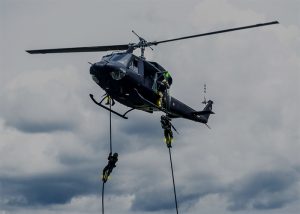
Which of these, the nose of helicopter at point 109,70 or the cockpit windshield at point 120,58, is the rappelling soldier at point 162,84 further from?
the nose of helicopter at point 109,70

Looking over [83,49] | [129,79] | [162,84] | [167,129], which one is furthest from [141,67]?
[167,129]

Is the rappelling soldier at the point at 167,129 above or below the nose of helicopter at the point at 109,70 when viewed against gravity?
below

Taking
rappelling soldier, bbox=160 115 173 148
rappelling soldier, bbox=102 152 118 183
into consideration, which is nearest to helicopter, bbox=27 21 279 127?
rappelling soldier, bbox=160 115 173 148

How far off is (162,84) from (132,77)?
10.7 ft

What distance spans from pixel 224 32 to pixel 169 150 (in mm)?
7462

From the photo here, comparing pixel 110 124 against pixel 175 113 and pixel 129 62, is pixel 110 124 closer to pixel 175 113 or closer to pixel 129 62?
pixel 129 62

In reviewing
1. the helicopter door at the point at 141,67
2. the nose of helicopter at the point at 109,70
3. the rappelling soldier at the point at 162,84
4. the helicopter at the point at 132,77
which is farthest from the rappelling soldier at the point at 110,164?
the helicopter door at the point at 141,67

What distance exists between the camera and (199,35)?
30375 mm

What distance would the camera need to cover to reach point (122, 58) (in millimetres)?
30172

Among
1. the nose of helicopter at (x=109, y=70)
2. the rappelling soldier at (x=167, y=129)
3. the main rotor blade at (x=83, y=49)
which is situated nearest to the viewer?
the nose of helicopter at (x=109, y=70)

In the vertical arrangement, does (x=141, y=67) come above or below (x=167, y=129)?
above

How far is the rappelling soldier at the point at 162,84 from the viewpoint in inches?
1278

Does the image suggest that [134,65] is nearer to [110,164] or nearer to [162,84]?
[162,84]

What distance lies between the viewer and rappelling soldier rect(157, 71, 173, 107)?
3247 cm
